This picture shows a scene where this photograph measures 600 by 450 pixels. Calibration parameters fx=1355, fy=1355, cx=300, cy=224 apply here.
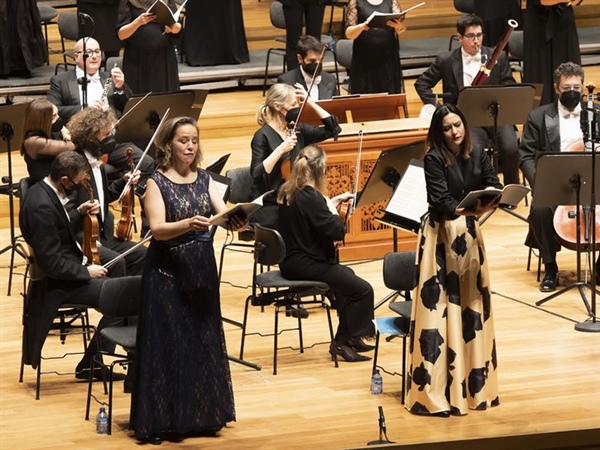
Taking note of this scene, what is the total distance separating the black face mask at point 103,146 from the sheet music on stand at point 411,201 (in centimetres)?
166

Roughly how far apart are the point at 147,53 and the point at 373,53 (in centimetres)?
165

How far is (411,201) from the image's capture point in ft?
21.0

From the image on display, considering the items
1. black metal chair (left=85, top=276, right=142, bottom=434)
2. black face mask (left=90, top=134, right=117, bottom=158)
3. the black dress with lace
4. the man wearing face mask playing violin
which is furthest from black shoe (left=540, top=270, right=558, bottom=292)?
black metal chair (left=85, top=276, right=142, bottom=434)

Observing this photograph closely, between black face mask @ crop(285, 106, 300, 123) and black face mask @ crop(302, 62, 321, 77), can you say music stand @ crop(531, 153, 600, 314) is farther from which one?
black face mask @ crop(302, 62, 321, 77)

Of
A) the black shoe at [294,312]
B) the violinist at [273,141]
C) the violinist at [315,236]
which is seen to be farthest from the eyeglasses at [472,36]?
the violinist at [315,236]

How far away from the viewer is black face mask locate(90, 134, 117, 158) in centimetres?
711

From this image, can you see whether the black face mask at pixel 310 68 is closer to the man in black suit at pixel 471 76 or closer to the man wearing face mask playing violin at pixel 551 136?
the man in black suit at pixel 471 76

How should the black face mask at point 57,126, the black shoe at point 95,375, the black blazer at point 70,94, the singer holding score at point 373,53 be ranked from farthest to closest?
the singer holding score at point 373,53
the black blazer at point 70,94
the black face mask at point 57,126
the black shoe at point 95,375

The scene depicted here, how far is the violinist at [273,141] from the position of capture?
755cm

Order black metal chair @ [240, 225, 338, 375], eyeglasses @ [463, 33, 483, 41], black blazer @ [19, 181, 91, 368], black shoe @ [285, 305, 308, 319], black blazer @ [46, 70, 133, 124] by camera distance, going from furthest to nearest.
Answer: eyeglasses @ [463, 33, 483, 41], black blazer @ [46, 70, 133, 124], black shoe @ [285, 305, 308, 319], black metal chair @ [240, 225, 338, 375], black blazer @ [19, 181, 91, 368]

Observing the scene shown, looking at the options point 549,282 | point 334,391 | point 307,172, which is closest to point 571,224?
point 549,282

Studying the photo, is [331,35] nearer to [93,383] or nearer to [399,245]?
[399,245]

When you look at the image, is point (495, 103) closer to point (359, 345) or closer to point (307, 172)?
point (307, 172)

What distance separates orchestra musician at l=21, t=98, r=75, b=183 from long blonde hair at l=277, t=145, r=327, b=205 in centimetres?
130
